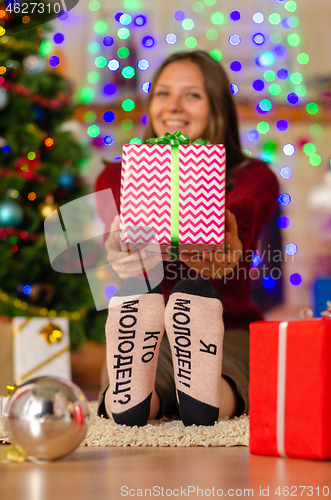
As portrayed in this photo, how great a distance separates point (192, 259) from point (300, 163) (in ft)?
7.45

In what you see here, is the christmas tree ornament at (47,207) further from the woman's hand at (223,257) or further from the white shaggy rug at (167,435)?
the white shaggy rug at (167,435)

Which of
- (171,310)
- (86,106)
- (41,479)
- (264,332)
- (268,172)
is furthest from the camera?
(86,106)

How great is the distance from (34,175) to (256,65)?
1.59 metres

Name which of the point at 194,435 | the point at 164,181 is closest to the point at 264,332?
the point at 194,435

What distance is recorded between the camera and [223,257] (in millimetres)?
1049

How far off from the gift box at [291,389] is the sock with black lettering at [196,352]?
14 centimetres

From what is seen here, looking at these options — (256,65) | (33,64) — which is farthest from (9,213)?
(256,65)

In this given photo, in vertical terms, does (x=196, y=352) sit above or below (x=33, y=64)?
below

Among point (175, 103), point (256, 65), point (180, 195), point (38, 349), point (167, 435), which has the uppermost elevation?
point (256, 65)

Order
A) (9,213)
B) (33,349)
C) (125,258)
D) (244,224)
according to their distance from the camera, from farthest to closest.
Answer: (9,213) < (33,349) < (244,224) < (125,258)

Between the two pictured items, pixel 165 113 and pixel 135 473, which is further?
pixel 165 113

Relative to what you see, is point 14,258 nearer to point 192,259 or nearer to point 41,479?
point 192,259

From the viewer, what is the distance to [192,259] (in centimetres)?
105

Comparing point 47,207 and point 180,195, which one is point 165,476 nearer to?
point 180,195
